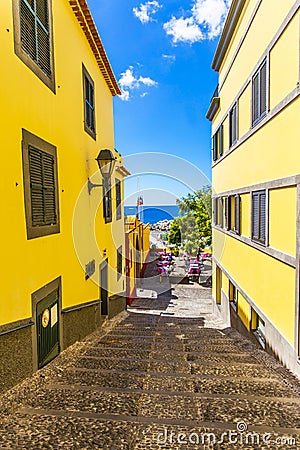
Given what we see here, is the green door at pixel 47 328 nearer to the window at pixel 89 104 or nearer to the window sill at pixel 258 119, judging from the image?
the window at pixel 89 104

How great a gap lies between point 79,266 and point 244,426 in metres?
5.55

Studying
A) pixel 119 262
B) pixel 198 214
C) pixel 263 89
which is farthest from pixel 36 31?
pixel 198 214

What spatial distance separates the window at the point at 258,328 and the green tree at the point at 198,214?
15901 millimetres

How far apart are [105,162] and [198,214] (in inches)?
694

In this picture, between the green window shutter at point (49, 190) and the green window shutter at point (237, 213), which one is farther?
the green window shutter at point (237, 213)

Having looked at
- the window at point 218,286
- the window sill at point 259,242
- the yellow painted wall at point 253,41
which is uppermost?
the yellow painted wall at point 253,41

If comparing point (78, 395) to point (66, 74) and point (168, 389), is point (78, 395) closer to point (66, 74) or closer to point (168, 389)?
point (168, 389)

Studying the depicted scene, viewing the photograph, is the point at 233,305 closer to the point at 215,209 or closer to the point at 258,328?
the point at 258,328

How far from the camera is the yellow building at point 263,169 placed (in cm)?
508

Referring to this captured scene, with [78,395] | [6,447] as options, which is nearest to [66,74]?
[78,395]

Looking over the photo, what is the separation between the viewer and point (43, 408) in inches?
110

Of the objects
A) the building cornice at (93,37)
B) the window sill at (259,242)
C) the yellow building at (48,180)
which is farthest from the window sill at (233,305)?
the building cornice at (93,37)

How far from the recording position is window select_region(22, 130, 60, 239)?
4.45m

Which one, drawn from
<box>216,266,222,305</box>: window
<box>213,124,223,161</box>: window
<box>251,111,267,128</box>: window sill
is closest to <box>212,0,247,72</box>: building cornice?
<box>213,124,223,161</box>: window
